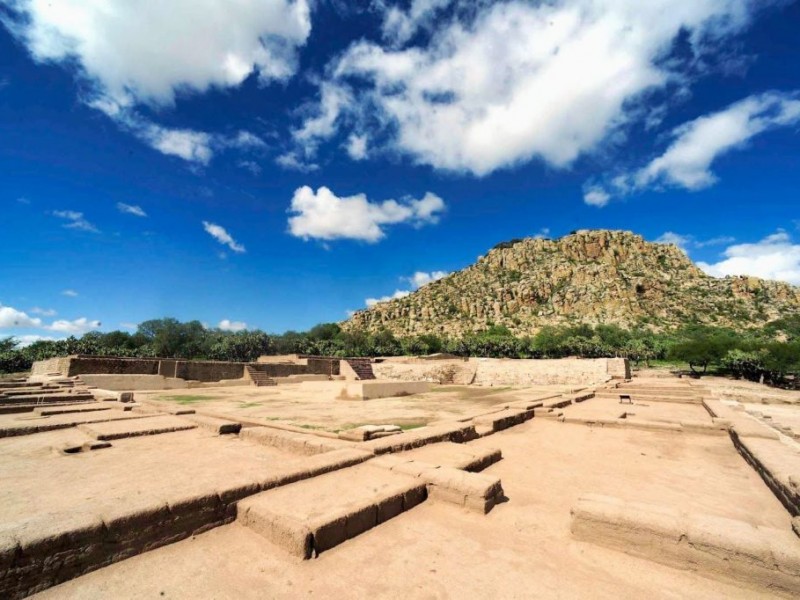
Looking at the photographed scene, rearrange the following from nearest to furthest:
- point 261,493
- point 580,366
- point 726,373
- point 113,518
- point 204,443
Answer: point 113,518 < point 261,493 < point 204,443 < point 580,366 < point 726,373

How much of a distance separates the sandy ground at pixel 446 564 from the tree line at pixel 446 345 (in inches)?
2022

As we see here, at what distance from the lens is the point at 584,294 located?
94.6 meters

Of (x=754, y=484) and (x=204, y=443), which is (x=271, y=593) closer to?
(x=204, y=443)

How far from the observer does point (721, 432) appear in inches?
346

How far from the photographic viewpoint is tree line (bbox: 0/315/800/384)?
46906 mm

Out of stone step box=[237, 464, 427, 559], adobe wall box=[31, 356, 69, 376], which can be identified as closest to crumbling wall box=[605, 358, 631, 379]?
stone step box=[237, 464, 427, 559]

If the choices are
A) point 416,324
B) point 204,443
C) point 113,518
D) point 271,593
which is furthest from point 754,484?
point 416,324

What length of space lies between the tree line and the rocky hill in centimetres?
846

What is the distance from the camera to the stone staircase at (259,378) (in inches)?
1125

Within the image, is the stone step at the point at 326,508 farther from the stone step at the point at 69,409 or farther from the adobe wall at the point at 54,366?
the adobe wall at the point at 54,366

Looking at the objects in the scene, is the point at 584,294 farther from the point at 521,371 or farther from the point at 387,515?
the point at 387,515

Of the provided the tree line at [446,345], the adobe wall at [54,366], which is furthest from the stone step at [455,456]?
the tree line at [446,345]

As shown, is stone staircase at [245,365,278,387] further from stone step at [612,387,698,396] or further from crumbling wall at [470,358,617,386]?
stone step at [612,387,698,396]

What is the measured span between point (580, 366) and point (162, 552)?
89.8ft
